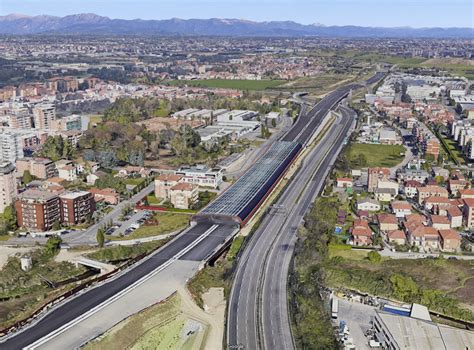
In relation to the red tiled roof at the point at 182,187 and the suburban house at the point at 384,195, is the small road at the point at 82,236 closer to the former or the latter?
the red tiled roof at the point at 182,187

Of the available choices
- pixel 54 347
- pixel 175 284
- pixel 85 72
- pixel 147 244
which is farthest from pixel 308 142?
pixel 85 72

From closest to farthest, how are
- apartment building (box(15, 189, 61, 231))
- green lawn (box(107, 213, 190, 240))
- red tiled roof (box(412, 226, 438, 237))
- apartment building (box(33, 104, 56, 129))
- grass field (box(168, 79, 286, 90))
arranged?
A: red tiled roof (box(412, 226, 438, 237)), green lawn (box(107, 213, 190, 240)), apartment building (box(15, 189, 61, 231)), apartment building (box(33, 104, 56, 129)), grass field (box(168, 79, 286, 90))

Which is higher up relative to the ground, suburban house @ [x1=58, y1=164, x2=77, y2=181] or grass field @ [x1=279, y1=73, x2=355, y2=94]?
grass field @ [x1=279, y1=73, x2=355, y2=94]

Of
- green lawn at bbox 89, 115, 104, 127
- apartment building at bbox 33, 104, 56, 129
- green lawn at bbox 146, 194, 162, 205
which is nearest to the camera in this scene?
green lawn at bbox 146, 194, 162, 205

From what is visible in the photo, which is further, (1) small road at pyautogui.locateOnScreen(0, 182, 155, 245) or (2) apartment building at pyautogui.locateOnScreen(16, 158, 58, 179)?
(2) apartment building at pyautogui.locateOnScreen(16, 158, 58, 179)

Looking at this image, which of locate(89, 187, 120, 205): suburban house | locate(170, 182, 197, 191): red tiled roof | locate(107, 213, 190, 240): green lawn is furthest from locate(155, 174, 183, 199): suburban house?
locate(107, 213, 190, 240): green lawn

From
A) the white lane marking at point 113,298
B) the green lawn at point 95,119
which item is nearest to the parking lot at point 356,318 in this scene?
the white lane marking at point 113,298

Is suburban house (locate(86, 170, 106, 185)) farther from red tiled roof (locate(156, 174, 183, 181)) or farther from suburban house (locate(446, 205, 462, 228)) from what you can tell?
suburban house (locate(446, 205, 462, 228))
